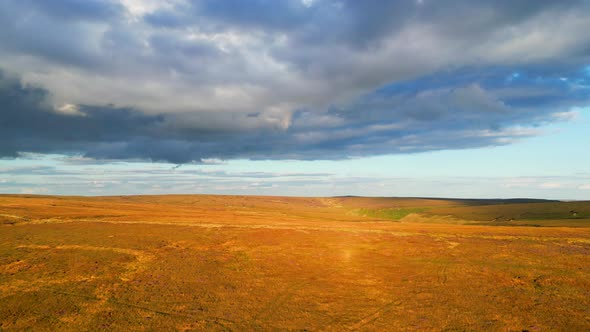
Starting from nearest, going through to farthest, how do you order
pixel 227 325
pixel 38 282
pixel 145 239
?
pixel 227 325
pixel 38 282
pixel 145 239

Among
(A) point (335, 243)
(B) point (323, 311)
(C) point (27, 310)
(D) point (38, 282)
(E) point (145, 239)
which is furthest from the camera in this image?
(A) point (335, 243)

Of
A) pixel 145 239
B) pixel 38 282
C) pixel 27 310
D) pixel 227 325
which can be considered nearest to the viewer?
pixel 227 325

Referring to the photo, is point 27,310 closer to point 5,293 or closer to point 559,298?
point 5,293

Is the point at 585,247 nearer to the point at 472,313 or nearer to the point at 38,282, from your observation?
the point at 472,313

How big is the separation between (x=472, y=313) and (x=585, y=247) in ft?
131

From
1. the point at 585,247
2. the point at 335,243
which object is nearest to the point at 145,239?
the point at 335,243

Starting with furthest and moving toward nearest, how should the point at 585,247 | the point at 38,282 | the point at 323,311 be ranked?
the point at 585,247 < the point at 38,282 < the point at 323,311

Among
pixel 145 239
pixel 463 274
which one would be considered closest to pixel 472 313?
pixel 463 274

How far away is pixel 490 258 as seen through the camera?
41.4 meters

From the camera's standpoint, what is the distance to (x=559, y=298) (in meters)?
25.2

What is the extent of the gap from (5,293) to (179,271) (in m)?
13.2

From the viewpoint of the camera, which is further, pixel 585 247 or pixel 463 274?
pixel 585 247

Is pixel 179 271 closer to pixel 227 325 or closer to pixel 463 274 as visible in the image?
pixel 227 325

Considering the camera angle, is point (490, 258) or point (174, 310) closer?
point (174, 310)
